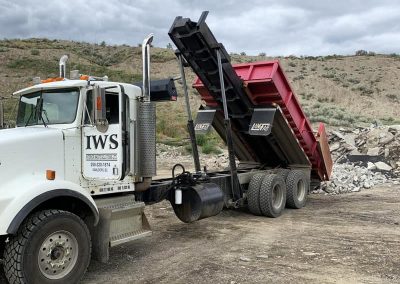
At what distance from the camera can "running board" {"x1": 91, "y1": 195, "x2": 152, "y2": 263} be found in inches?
220

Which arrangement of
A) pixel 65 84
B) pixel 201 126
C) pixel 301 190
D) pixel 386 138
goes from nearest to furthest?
pixel 65 84 < pixel 201 126 < pixel 301 190 < pixel 386 138

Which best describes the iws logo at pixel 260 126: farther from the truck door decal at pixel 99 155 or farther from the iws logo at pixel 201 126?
the truck door decal at pixel 99 155

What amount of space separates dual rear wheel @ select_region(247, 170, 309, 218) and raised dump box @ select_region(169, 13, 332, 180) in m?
0.69

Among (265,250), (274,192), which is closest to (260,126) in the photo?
(274,192)

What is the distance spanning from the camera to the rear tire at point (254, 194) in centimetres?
919

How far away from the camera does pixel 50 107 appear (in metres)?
5.84

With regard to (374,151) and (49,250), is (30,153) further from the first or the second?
(374,151)

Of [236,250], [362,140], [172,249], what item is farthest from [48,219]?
[362,140]

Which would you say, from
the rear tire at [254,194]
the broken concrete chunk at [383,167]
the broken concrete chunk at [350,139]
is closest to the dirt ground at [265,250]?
the rear tire at [254,194]

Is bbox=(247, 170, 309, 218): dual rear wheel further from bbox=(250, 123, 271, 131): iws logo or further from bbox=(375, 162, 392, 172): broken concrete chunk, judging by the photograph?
bbox=(375, 162, 392, 172): broken concrete chunk

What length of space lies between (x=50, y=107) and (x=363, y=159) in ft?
41.0

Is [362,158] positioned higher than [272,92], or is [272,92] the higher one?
[272,92]

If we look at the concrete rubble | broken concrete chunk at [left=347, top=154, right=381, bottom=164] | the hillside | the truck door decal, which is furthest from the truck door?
the hillside

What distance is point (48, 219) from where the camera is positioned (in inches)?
193
